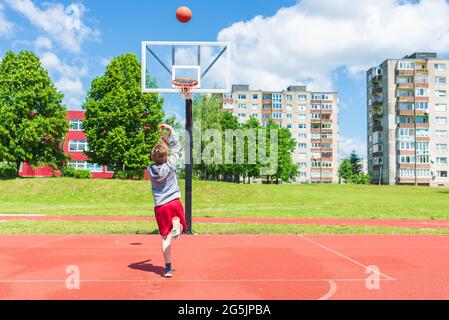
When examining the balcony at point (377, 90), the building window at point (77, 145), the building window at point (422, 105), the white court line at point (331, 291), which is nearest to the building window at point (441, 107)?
the building window at point (422, 105)

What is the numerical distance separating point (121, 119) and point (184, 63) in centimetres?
3228

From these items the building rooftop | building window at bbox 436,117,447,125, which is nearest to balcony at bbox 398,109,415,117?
building window at bbox 436,117,447,125

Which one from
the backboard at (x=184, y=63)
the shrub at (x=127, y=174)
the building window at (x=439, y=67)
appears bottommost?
the shrub at (x=127, y=174)

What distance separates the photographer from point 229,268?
7.39m

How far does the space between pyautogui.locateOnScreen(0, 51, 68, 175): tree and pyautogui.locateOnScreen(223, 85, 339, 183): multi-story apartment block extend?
65.7 metres

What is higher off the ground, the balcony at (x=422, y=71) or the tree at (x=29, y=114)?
the balcony at (x=422, y=71)

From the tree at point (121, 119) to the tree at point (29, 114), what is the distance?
332cm

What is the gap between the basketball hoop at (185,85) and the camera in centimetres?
1357

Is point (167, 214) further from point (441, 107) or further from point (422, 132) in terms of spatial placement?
point (441, 107)

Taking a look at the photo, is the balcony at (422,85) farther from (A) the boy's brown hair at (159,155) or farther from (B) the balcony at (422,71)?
(A) the boy's brown hair at (159,155)

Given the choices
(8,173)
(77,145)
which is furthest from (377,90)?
→ (8,173)

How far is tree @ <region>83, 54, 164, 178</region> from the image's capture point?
44.6 meters
